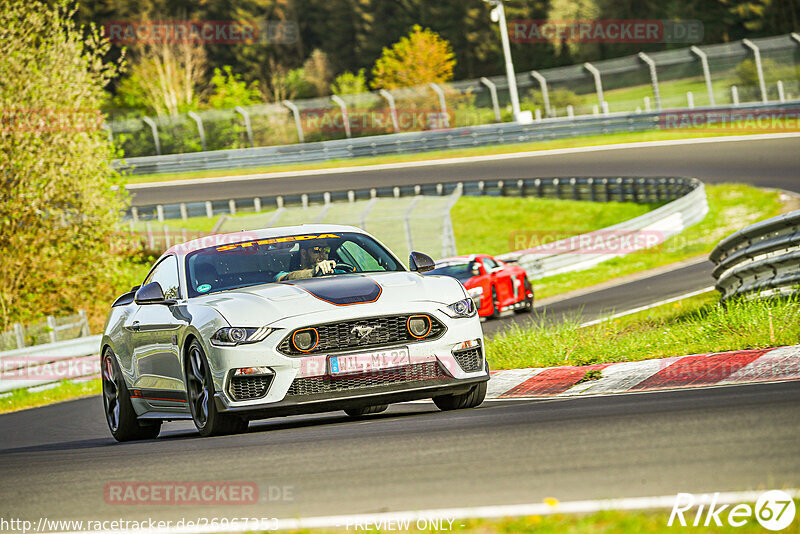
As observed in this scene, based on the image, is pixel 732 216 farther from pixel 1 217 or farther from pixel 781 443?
pixel 781 443

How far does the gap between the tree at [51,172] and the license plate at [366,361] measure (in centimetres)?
1969

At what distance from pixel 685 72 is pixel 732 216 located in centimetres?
1961

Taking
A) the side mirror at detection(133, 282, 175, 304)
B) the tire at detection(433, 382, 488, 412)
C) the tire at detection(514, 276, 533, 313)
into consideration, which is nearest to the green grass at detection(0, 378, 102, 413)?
the tire at detection(514, 276, 533, 313)

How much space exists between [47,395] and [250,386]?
446 inches

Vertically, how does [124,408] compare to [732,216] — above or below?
above

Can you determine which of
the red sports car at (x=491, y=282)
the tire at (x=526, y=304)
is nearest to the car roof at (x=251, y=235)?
the red sports car at (x=491, y=282)

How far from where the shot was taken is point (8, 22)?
2600 cm

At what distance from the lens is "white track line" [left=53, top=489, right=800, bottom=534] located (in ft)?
14.2

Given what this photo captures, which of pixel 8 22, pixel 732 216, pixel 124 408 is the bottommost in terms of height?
pixel 732 216

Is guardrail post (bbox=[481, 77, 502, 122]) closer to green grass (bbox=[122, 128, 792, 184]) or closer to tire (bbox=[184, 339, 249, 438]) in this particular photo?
green grass (bbox=[122, 128, 792, 184])

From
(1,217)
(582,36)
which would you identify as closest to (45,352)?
(1,217)

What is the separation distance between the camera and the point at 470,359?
8.16 metres

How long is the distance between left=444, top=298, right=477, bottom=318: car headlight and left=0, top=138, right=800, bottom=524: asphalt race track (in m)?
0.69

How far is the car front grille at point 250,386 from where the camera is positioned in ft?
24.8
